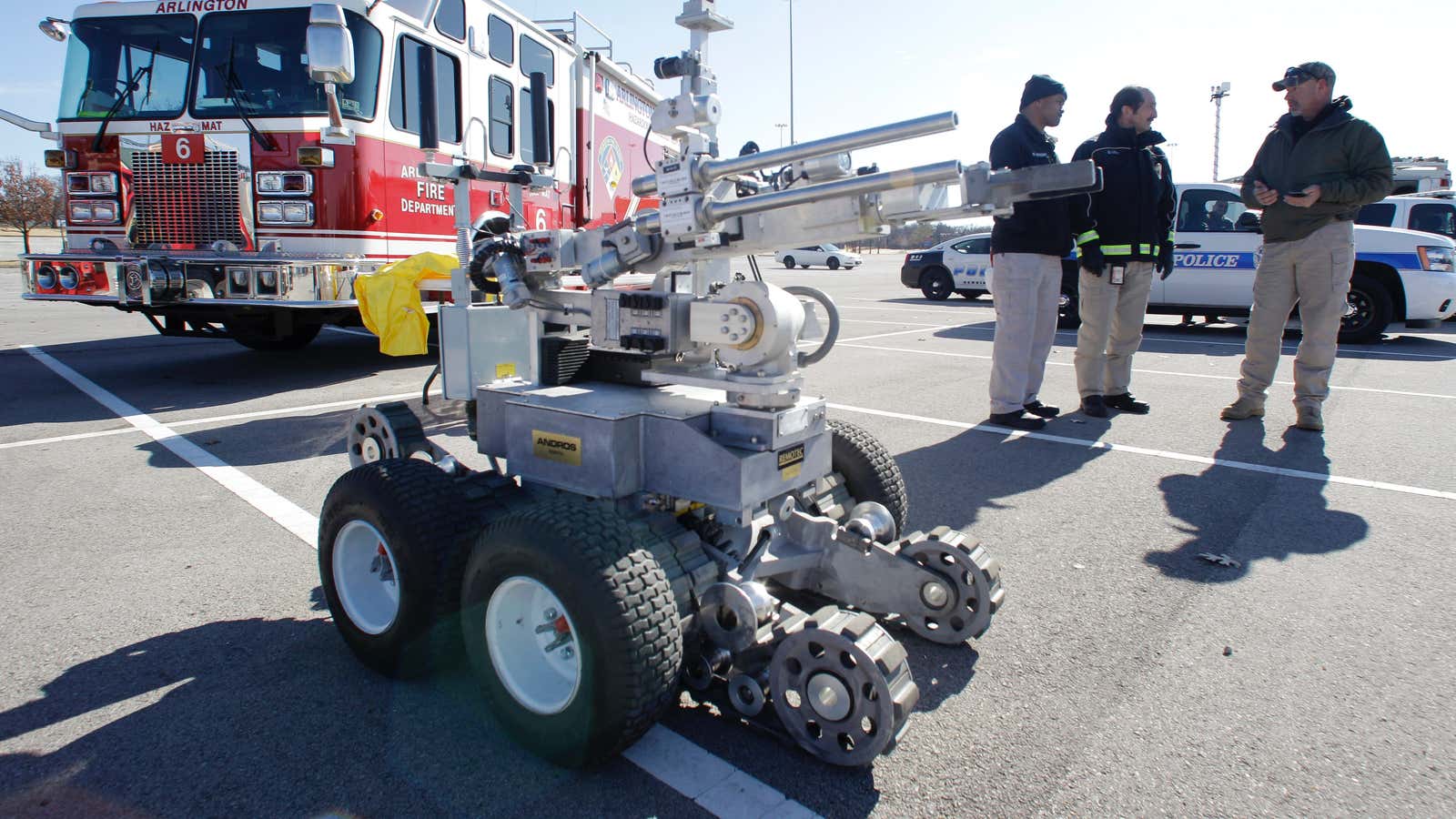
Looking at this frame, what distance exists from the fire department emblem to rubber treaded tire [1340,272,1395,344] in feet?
30.3

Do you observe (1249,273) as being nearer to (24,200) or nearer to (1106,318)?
(1106,318)

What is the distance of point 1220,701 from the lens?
8.56 ft

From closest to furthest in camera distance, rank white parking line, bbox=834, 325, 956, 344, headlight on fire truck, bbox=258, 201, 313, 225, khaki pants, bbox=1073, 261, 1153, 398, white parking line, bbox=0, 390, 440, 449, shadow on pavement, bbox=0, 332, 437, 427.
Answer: white parking line, bbox=0, 390, 440, 449, khaki pants, bbox=1073, 261, 1153, 398, shadow on pavement, bbox=0, 332, 437, 427, headlight on fire truck, bbox=258, 201, 313, 225, white parking line, bbox=834, 325, 956, 344

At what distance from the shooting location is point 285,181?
7.24 meters

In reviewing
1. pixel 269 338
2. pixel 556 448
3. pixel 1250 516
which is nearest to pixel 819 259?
pixel 269 338

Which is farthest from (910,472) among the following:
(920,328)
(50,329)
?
(50,329)

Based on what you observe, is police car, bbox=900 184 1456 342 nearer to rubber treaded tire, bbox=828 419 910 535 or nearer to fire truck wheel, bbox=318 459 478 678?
rubber treaded tire, bbox=828 419 910 535

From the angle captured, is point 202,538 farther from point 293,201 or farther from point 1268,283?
point 1268,283

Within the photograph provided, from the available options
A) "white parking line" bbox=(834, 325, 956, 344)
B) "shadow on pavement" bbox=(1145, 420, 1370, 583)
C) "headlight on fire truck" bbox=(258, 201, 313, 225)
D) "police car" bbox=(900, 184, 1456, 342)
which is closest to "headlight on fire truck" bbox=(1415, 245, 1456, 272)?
"police car" bbox=(900, 184, 1456, 342)

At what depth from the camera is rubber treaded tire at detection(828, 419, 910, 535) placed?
3.26 m

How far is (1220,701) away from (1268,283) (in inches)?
186

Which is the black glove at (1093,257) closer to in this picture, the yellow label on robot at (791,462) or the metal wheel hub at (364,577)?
the yellow label on robot at (791,462)

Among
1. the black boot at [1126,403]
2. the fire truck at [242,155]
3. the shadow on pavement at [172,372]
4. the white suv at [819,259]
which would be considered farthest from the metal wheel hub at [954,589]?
the white suv at [819,259]

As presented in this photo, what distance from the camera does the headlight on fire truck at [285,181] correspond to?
721 cm
